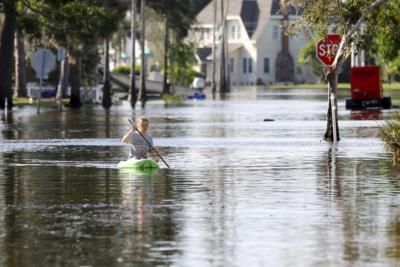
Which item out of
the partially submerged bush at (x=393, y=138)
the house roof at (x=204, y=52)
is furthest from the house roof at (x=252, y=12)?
the partially submerged bush at (x=393, y=138)

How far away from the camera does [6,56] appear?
218 feet

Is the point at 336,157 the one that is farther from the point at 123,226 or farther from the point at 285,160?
the point at 123,226

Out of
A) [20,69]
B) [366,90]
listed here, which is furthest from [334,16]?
[20,69]

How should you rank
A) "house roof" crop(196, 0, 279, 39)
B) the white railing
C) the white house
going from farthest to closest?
"house roof" crop(196, 0, 279, 39) < the white house < the white railing

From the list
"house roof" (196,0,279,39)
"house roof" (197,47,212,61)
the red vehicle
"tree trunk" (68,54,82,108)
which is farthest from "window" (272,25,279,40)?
the red vehicle

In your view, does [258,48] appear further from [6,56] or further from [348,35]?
[348,35]

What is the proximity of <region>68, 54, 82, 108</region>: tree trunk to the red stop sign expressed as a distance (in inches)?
1434

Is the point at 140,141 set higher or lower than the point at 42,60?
lower

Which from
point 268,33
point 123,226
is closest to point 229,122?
point 123,226

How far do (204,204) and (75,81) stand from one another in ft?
181

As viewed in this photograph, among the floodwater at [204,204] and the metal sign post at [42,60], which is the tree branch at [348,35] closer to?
the floodwater at [204,204]

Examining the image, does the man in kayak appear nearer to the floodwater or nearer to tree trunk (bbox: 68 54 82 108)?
the floodwater

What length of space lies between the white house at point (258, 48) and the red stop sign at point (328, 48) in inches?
4820

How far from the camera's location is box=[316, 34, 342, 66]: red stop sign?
118ft
